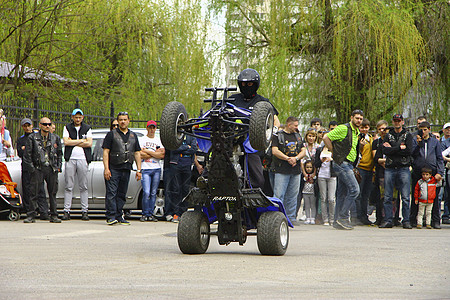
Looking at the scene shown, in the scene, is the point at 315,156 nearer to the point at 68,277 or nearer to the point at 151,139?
the point at 151,139

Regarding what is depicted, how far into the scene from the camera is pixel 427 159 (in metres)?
14.3

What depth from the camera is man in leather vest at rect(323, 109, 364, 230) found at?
13.2 meters

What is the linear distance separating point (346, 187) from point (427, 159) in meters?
1.95

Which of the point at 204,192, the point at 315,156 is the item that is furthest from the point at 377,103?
the point at 204,192

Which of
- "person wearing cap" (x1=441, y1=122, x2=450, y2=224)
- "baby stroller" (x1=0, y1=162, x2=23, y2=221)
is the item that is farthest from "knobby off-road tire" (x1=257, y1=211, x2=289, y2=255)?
"person wearing cap" (x1=441, y1=122, x2=450, y2=224)

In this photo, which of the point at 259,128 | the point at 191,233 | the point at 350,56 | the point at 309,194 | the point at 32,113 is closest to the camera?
the point at 259,128

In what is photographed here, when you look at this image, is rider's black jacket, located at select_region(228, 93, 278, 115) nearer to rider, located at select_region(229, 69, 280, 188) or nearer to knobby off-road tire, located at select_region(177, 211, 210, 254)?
rider, located at select_region(229, 69, 280, 188)

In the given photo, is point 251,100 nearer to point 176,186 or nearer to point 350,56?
point 176,186

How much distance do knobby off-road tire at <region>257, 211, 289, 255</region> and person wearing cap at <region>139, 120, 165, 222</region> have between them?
6.46 meters

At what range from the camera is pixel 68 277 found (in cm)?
641

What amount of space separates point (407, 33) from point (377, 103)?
233cm

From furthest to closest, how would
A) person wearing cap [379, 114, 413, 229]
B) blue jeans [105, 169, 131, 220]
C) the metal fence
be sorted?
the metal fence < person wearing cap [379, 114, 413, 229] < blue jeans [105, 169, 131, 220]

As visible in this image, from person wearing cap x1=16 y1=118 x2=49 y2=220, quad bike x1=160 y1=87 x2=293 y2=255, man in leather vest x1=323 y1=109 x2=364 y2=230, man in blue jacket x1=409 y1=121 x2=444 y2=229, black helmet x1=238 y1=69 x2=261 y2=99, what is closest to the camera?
quad bike x1=160 y1=87 x2=293 y2=255

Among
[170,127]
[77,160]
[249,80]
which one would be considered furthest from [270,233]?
[77,160]
